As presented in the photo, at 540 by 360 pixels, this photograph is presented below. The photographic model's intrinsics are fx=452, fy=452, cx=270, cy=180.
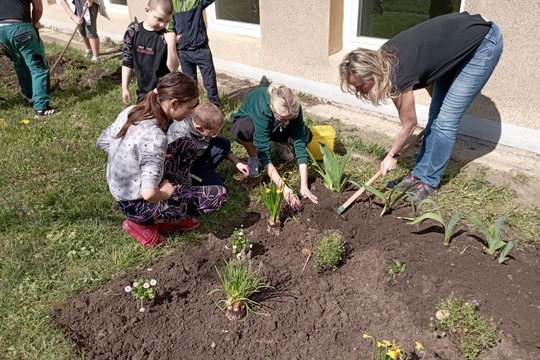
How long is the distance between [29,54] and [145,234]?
3245 millimetres

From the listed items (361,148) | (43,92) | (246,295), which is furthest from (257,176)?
(43,92)

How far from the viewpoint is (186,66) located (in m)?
4.81

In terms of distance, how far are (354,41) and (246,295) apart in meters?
3.61

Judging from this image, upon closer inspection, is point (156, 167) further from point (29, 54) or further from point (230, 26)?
point (230, 26)

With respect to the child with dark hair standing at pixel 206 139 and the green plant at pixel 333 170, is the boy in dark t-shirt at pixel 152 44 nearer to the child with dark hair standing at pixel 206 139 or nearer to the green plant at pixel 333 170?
the child with dark hair standing at pixel 206 139

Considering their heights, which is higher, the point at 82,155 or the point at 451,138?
the point at 451,138

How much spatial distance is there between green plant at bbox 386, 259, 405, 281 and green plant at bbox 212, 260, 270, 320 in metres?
0.73

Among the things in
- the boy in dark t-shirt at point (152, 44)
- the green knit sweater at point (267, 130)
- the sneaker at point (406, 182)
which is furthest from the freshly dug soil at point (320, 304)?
the boy in dark t-shirt at point (152, 44)

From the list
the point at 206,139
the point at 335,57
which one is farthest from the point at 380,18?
the point at 206,139

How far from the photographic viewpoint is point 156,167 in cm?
254

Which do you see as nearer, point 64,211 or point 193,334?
point 193,334

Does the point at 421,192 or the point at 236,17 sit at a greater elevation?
the point at 236,17

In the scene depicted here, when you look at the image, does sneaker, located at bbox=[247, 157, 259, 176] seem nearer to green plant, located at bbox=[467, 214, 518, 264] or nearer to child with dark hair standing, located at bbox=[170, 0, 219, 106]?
child with dark hair standing, located at bbox=[170, 0, 219, 106]

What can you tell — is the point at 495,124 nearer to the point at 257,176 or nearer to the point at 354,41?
the point at 354,41
